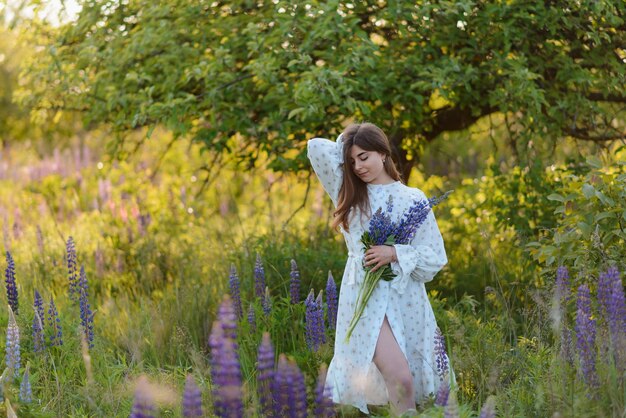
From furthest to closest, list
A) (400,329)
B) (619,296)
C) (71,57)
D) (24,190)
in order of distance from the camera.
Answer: (24,190) < (71,57) < (400,329) < (619,296)

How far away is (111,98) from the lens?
20.4ft

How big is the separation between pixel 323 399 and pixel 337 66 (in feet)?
10.3

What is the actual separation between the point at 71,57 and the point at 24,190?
3.44 meters

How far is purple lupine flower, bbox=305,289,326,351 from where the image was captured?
13.9ft

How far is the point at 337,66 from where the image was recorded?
222 inches

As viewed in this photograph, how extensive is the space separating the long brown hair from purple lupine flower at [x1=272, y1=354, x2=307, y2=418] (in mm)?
1334

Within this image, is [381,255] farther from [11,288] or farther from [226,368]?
[11,288]

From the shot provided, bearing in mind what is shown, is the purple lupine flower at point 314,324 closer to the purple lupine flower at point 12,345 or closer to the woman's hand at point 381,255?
the woman's hand at point 381,255

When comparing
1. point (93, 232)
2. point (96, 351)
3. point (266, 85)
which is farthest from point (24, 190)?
point (96, 351)

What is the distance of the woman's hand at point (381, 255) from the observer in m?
3.87

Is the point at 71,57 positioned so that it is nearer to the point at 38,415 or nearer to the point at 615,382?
the point at 38,415

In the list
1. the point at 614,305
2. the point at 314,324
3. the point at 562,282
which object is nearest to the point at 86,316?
the point at 314,324

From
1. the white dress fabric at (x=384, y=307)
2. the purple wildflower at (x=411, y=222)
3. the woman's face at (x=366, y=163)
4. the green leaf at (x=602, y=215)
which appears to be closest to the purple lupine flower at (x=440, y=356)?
the white dress fabric at (x=384, y=307)

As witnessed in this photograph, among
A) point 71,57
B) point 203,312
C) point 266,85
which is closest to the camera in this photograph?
point 203,312
